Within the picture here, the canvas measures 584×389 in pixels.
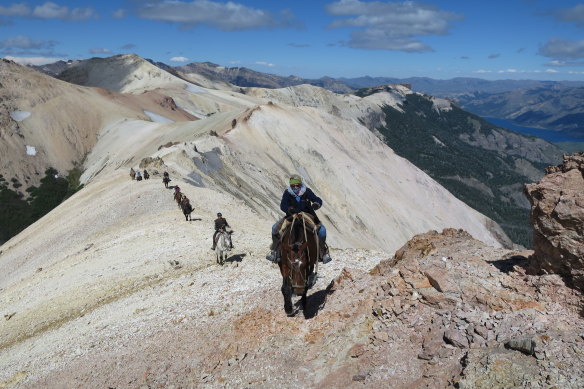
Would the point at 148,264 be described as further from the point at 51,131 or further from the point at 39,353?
the point at 51,131

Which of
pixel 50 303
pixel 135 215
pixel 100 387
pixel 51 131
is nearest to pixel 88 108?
pixel 51 131

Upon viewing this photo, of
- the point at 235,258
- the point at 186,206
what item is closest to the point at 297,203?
the point at 235,258

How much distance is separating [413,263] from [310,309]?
308 centimetres

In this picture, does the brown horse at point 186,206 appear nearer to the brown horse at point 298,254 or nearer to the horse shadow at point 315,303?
the horse shadow at point 315,303

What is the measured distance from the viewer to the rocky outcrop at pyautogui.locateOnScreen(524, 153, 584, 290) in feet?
30.5

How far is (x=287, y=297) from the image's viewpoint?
39.4ft

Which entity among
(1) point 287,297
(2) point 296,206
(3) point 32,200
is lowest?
(3) point 32,200

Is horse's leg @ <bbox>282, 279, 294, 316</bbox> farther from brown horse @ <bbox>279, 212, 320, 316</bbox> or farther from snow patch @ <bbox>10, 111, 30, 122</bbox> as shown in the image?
snow patch @ <bbox>10, 111, 30, 122</bbox>

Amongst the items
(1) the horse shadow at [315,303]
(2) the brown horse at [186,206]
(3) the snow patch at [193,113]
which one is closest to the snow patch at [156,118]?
(3) the snow patch at [193,113]

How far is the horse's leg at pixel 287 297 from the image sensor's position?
1197 cm

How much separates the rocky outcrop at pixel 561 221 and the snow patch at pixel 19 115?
419ft

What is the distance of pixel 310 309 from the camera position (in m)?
12.4

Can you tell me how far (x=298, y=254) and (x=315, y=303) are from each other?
2.11m

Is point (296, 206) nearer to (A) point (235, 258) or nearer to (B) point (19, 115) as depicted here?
(A) point (235, 258)
